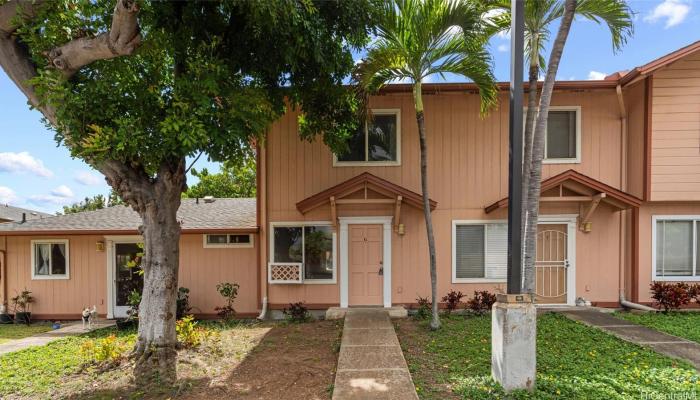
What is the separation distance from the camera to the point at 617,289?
8.01 metres

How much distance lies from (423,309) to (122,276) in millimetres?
7979

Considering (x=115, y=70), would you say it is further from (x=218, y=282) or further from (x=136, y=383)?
(x=218, y=282)

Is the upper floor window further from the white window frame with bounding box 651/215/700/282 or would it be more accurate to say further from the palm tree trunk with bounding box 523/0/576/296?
the palm tree trunk with bounding box 523/0/576/296

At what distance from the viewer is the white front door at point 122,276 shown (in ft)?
29.5

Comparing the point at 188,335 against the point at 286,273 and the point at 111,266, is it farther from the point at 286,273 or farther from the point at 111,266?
the point at 111,266

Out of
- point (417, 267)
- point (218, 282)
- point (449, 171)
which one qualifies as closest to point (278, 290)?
point (218, 282)

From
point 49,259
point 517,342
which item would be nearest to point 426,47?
point 517,342

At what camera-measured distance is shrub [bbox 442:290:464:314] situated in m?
7.68

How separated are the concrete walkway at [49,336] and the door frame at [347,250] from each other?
5890 mm

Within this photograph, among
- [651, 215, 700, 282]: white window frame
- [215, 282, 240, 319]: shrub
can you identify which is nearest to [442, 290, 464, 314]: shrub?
[651, 215, 700, 282]: white window frame

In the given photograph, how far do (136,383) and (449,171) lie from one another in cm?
721

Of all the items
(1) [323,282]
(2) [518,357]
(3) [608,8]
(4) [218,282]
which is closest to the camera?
(2) [518,357]

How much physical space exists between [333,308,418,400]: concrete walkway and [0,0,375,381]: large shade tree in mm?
2583

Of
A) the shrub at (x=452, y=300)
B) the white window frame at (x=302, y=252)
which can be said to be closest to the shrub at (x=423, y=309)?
the shrub at (x=452, y=300)
